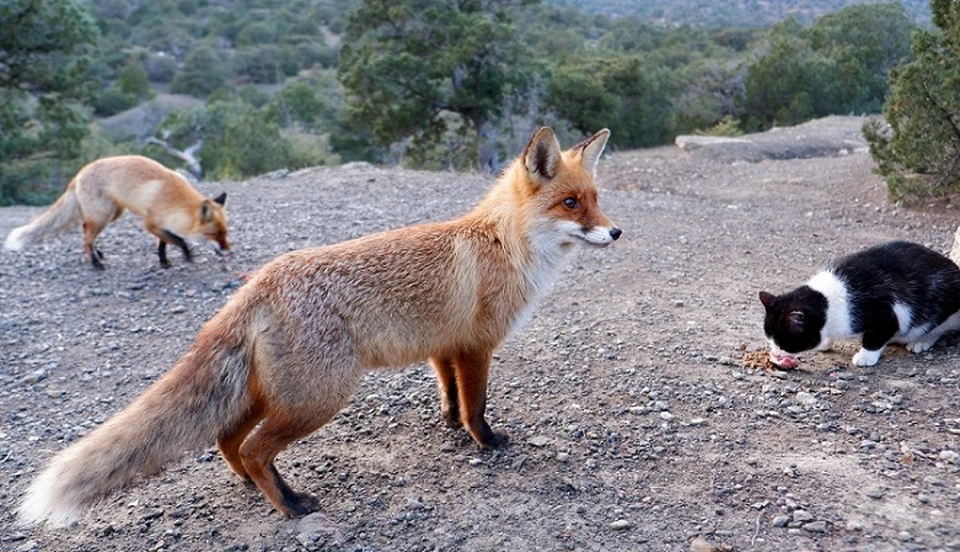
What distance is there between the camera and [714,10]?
6034 centimetres

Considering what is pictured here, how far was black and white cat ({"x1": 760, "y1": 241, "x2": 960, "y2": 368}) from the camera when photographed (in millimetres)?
4969

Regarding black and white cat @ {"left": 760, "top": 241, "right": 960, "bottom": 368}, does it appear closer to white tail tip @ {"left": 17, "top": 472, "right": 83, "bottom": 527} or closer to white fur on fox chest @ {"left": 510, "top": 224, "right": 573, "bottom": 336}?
white fur on fox chest @ {"left": 510, "top": 224, "right": 573, "bottom": 336}

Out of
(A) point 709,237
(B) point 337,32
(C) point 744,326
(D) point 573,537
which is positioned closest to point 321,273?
(D) point 573,537

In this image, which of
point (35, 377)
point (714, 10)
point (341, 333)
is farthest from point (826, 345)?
point (714, 10)

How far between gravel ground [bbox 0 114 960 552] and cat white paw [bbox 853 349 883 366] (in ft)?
0.16

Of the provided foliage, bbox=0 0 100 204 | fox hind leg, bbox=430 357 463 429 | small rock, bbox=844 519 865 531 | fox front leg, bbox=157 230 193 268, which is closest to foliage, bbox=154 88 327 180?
foliage, bbox=0 0 100 204

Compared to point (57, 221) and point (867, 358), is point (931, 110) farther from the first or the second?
point (57, 221)

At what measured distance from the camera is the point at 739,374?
16.8 feet

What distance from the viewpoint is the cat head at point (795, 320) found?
Result: 16.4 ft

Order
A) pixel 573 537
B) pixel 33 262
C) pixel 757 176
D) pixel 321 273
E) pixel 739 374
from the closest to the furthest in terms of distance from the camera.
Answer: pixel 573 537, pixel 321 273, pixel 739 374, pixel 33 262, pixel 757 176

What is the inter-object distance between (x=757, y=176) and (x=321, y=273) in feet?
40.0

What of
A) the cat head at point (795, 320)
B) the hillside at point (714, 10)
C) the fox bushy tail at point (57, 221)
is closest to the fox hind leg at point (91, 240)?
the fox bushy tail at point (57, 221)

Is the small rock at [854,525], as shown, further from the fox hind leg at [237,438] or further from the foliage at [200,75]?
the foliage at [200,75]

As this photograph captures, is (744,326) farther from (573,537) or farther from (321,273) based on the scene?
(321,273)
